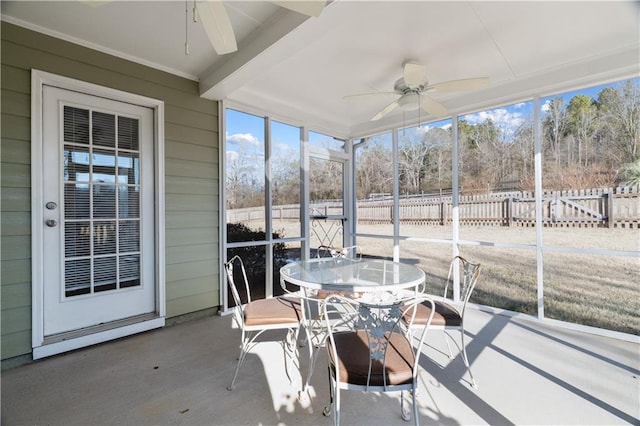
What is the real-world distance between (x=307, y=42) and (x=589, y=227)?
3.27 meters

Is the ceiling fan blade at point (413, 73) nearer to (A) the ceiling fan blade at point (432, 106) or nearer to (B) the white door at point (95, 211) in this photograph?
(A) the ceiling fan blade at point (432, 106)

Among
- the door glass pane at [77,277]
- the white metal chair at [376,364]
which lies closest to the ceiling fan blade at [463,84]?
the white metal chair at [376,364]

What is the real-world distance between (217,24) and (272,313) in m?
1.90

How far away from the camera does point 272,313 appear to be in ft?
7.09

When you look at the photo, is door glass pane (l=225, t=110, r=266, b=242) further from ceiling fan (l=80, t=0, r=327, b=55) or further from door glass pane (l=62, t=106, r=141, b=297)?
ceiling fan (l=80, t=0, r=327, b=55)

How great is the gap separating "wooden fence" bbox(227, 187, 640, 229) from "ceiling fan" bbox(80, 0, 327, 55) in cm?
211

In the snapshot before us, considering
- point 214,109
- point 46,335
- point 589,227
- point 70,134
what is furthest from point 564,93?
point 46,335

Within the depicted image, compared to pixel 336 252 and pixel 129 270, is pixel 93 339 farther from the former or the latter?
pixel 336 252

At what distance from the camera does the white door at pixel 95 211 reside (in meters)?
2.49

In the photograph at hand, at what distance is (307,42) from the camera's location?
87.3 inches

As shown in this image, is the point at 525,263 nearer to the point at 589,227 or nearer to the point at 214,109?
the point at 589,227

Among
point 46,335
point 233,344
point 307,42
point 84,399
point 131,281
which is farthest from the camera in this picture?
point 131,281

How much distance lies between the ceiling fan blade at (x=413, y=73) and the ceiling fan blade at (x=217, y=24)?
54.4 inches

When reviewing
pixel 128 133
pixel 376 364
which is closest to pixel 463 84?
pixel 376 364
